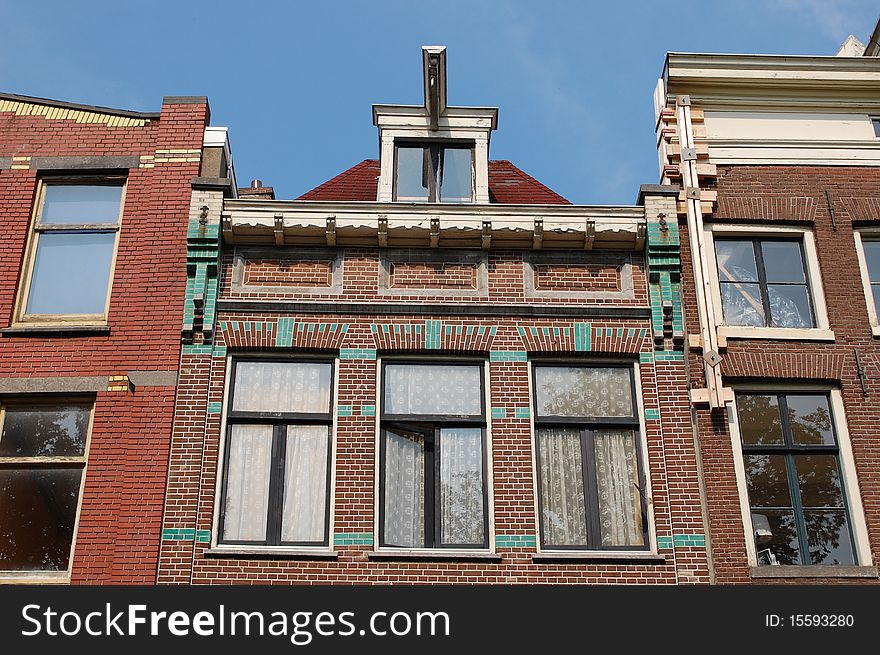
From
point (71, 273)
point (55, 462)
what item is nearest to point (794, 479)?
point (55, 462)

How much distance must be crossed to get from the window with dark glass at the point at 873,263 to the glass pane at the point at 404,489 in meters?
6.24

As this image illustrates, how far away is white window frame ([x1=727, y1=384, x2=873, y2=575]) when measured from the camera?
37.5 ft

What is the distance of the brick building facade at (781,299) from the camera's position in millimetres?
11617

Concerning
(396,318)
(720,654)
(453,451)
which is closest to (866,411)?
(720,654)

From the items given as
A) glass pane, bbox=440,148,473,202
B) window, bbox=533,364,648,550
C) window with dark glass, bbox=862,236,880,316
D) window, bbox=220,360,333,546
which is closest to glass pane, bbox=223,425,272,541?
window, bbox=220,360,333,546

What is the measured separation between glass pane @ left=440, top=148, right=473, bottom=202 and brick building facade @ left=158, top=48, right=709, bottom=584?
34 centimetres

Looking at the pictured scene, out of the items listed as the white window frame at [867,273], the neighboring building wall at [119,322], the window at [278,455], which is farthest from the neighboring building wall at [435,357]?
the white window frame at [867,273]

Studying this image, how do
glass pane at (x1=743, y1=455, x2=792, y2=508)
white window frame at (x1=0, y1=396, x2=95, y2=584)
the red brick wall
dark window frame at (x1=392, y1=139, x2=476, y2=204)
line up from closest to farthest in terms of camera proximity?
white window frame at (x1=0, y1=396, x2=95, y2=584) → the red brick wall → glass pane at (x1=743, y1=455, x2=792, y2=508) → dark window frame at (x1=392, y1=139, x2=476, y2=204)

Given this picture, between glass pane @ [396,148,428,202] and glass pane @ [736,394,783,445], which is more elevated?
glass pane @ [396,148,428,202]

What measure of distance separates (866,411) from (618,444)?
3.03m

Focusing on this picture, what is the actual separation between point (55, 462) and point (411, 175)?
238 inches

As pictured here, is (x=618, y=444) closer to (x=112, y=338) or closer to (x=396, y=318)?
(x=396, y=318)

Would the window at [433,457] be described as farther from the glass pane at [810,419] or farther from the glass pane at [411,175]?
the glass pane at [810,419]

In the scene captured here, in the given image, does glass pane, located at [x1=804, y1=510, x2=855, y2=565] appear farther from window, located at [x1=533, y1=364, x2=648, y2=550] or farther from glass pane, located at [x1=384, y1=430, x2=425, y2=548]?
glass pane, located at [x1=384, y1=430, x2=425, y2=548]
